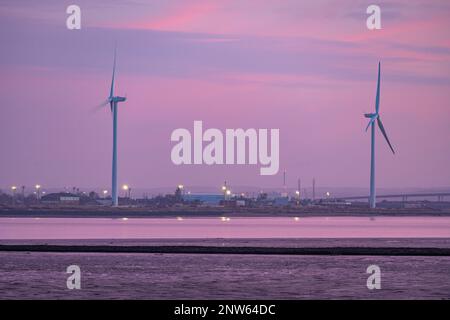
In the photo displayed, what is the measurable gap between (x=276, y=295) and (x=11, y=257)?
2209 centimetres

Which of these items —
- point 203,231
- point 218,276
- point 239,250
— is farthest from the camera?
point 203,231

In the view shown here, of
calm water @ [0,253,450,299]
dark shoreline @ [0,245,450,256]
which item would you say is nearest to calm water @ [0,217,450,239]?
dark shoreline @ [0,245,450,256]

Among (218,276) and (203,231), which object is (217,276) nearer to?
(218,276)

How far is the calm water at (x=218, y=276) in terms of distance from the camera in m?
34.8

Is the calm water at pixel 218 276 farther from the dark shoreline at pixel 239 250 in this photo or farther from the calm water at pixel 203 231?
the calm water at pixel 203 231

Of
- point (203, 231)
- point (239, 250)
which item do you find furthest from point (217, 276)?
point (203, 231)

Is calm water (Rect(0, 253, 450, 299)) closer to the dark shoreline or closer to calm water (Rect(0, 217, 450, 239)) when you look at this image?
the dark shoreline

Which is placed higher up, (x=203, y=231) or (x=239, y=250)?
(x=239, y=250)

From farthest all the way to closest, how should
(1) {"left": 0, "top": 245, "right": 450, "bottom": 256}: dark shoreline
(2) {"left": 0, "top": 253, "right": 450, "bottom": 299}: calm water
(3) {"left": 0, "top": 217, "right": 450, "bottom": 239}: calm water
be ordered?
(3) {"left": 0, "top": 217, "right": 450, "bottom": 239}: calm water → (1) {"left": 0, "top": 245, "right": 450, "bottom": 256}: dark shoreline → (2) {"left": 0, "top": 253, "right": 450, "bottom": 299}: calm water

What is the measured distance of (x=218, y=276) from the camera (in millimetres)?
41906

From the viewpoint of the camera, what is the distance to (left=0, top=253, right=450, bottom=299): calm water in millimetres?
34844

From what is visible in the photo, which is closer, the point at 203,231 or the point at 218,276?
the point at 218,276

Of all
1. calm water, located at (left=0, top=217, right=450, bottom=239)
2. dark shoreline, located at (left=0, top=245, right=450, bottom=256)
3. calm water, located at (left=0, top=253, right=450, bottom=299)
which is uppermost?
dark shoreline, located at (left=0, top=245, right=450, bottom=256)
